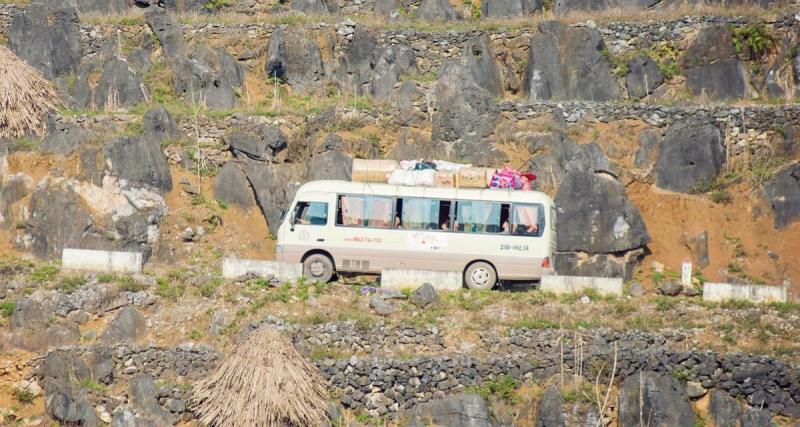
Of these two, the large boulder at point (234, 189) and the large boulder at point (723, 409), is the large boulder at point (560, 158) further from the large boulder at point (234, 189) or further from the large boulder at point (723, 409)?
the large boulder at point (723, 409)

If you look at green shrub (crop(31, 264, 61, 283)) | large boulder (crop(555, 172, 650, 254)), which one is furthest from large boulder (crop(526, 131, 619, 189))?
green shrub (crop(31, 264, 61, 283))

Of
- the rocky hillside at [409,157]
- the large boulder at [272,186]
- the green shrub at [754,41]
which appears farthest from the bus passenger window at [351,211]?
the green shrub at [754,41]

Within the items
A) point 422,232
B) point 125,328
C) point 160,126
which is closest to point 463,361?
point 422,232

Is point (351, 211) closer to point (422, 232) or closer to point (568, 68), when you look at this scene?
point (422, 232)

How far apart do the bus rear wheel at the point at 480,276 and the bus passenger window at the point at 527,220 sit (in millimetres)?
1003

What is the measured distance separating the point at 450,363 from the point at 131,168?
12.3 meters

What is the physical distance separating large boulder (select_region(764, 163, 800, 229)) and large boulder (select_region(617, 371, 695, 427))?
33.4ft

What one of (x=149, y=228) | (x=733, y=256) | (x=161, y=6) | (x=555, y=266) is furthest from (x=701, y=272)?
(x=161, y=6)

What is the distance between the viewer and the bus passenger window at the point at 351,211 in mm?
34562

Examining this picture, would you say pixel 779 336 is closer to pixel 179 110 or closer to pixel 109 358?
pixel 109 358

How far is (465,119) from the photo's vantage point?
41.5 m

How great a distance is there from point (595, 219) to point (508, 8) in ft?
40.8

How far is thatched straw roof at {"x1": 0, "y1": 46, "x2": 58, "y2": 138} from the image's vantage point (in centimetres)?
4178

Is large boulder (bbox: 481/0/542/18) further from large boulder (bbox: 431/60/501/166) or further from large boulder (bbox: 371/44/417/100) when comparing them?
large boulder (bbox: 431/60/501/166)
